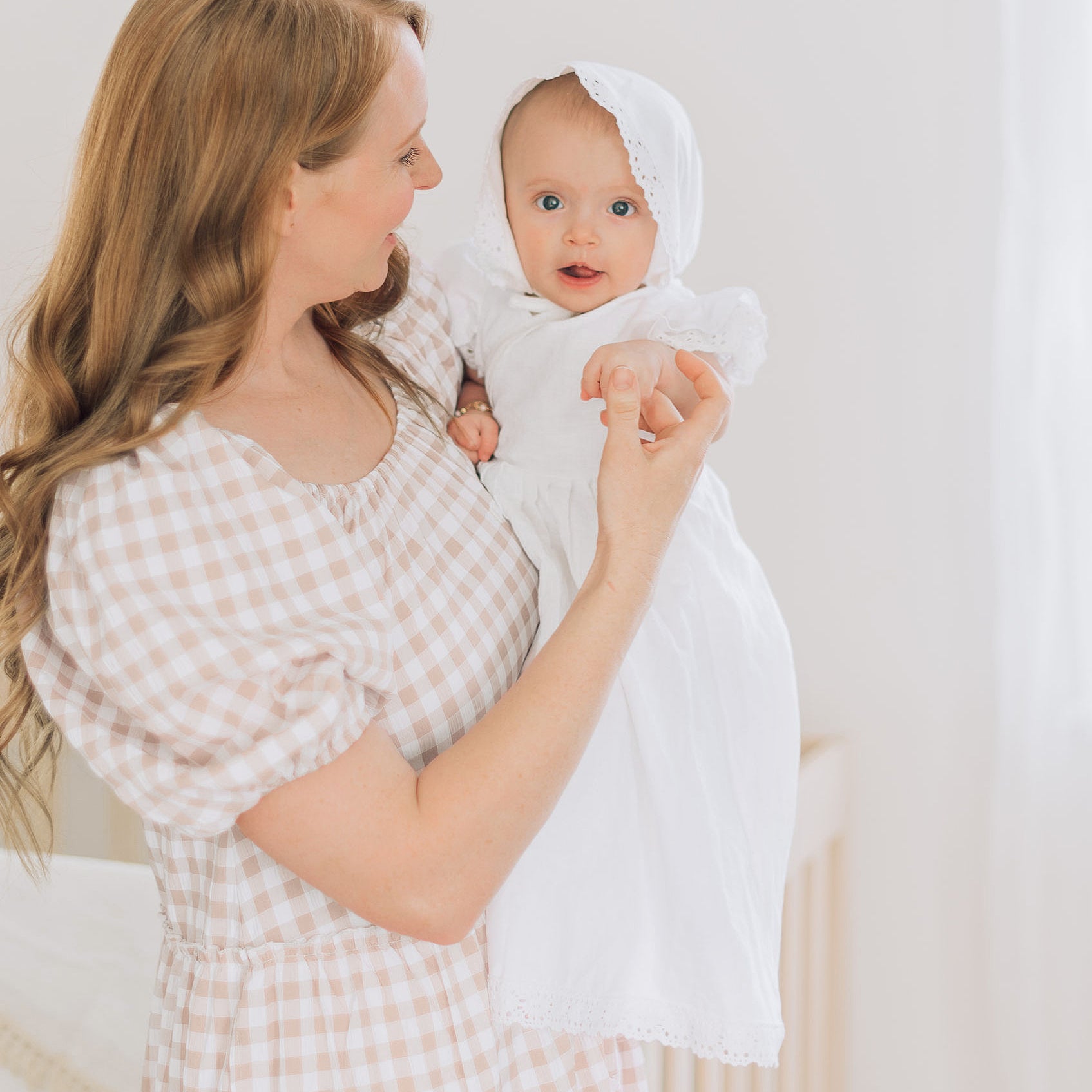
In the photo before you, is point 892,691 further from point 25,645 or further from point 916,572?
point 25,645

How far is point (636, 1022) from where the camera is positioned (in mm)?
974

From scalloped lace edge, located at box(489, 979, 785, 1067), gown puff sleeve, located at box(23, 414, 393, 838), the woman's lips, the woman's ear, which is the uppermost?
the woman's ear

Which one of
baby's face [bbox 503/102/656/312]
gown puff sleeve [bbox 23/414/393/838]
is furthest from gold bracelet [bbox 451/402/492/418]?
gown puff sleeve [bbox 23/414/393/838]

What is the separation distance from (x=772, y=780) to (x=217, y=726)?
50 cm

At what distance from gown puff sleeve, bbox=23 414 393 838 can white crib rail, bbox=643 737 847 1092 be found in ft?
2.65

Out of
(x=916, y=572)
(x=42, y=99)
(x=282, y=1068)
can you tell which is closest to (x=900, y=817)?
(x=916, y=572)

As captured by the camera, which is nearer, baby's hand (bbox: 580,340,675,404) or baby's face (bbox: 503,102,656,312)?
baby's hand (bbox: 580,340,675,404)

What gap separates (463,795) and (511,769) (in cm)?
4

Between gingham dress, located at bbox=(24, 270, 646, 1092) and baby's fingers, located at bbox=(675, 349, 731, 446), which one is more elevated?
baby's fingers, located at bbox=(675, 349, 731, 446)

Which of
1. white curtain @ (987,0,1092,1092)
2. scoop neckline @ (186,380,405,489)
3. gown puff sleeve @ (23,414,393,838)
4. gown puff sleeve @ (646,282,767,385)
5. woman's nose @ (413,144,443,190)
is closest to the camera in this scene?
gown puff sleeve @ (23,414,393,838)

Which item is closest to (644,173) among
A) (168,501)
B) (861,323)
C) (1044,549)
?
(168,501)

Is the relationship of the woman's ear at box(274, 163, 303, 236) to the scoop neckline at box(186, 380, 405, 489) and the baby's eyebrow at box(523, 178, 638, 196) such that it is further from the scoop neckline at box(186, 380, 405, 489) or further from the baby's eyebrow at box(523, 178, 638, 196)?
the baby's eyebrow at box(523, 178, 638, 196)

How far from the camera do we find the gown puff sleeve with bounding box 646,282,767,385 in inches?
43.6

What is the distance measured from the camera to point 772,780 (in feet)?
3.49
